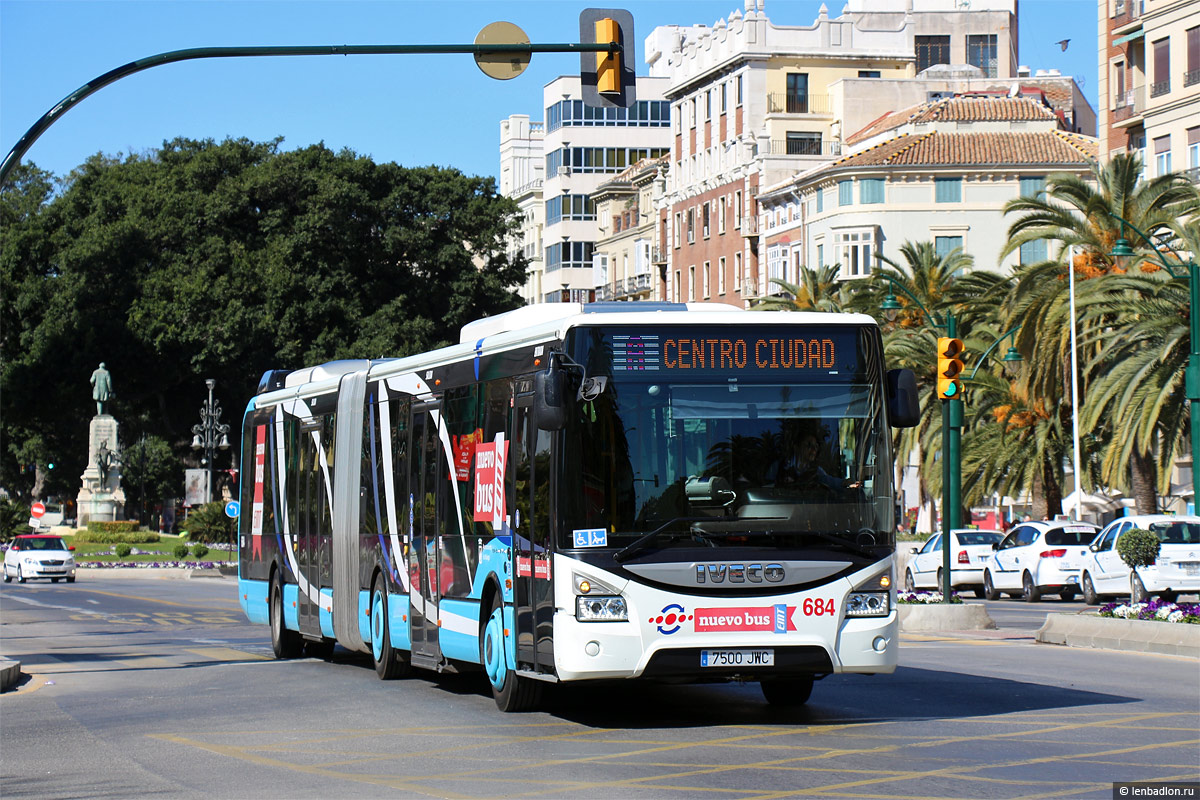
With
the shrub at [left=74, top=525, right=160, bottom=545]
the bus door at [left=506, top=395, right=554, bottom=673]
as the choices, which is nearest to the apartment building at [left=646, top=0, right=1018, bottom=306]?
the shrub at [left=74, top=525, right=160, bottom=545]

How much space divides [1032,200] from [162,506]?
67193 millimetres

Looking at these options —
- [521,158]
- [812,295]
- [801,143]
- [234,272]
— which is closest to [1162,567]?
[812,295]

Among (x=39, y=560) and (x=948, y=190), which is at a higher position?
(x=948, y=190)

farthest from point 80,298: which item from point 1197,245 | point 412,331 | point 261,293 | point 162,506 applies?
point 1197,245

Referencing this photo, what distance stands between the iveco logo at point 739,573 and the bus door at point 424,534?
12.7 ft

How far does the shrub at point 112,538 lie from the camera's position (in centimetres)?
6988

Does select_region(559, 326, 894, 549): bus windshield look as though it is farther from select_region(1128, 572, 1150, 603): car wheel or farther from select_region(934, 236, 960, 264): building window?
select_region(934, 236, 960, 264): building window

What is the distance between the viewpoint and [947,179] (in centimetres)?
8025

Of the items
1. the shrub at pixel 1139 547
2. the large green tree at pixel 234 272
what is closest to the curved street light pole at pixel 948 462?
the shrub at pixel 1139 547

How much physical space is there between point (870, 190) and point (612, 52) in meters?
64.4

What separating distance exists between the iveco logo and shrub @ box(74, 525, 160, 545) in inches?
2314

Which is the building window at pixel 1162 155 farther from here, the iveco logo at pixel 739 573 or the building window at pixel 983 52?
the iveco logo at pixel 739 573

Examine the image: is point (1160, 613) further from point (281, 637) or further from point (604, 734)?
point (604, 734)

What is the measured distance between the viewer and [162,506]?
10212 cm
